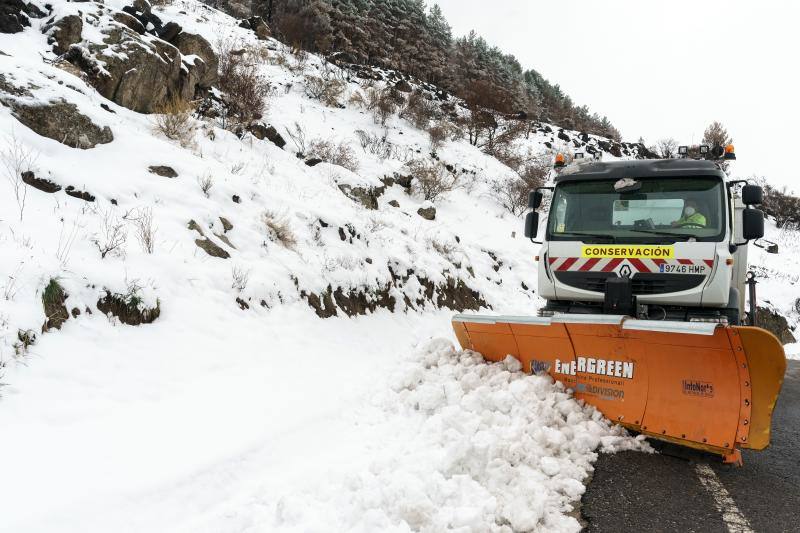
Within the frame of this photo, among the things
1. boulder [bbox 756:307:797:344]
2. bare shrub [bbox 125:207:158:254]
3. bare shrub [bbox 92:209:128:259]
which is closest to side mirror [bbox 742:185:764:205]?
bare shrub [bbox 125:207:158:254]

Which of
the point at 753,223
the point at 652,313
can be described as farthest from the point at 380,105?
→ the point at 652,313

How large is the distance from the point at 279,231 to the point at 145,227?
2108 millimetres

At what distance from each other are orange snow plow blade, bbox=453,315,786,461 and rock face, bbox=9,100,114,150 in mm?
6017

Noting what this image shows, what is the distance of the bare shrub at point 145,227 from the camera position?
513 cm

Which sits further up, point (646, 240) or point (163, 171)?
point (163, 171)

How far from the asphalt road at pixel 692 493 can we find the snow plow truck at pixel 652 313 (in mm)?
195

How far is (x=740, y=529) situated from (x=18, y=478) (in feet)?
13.3

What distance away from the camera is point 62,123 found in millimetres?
6426

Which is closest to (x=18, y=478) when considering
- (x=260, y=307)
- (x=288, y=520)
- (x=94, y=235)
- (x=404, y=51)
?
(x=288, y=520)

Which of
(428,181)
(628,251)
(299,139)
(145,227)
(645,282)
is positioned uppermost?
(299,139)

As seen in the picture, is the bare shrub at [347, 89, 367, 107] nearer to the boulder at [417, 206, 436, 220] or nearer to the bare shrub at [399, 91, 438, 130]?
the bare shrub at [399, 91, 438, 130]

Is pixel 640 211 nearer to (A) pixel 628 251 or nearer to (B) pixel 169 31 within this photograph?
(A) pixel 628 251

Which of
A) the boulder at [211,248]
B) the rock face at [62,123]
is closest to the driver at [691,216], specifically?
the boulder at [211,248]

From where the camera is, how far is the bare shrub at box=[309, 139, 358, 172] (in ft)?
46.4
